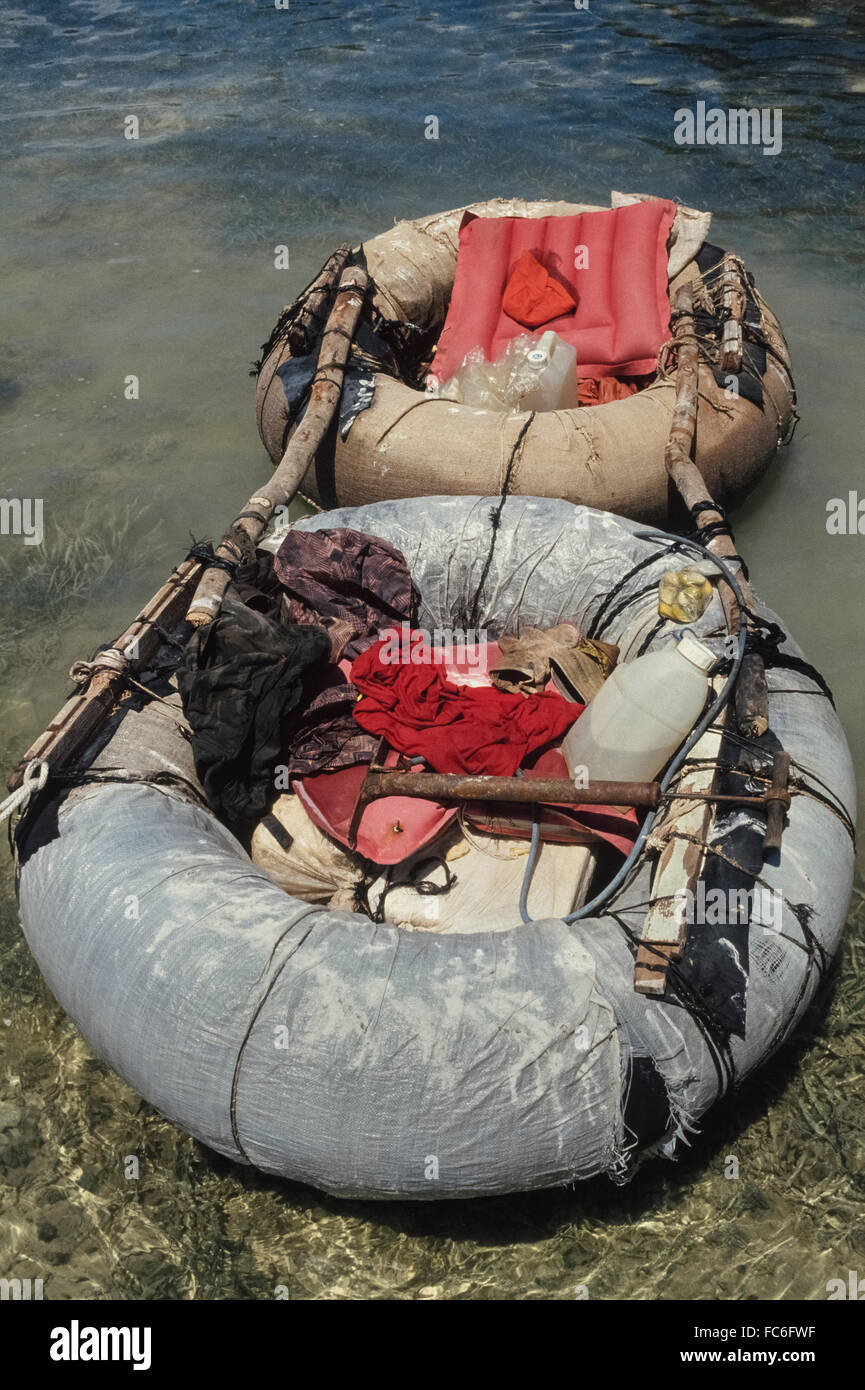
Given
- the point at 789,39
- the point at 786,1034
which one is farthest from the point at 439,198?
the point at 786,1034

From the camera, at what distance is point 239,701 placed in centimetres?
366

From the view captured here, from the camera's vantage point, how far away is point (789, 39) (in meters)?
11.9

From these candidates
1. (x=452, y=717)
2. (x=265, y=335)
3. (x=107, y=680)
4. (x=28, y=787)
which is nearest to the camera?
(x=28, y=787)

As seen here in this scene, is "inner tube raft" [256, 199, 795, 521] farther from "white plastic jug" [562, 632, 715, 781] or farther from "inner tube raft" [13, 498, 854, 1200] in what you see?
"inner tube raft" [13, 498, 854, 1200]

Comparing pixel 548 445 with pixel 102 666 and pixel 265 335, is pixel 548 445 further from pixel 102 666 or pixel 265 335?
pixel 265 335

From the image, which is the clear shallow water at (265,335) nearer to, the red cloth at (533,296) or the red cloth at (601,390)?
the red cloth at (601,390)

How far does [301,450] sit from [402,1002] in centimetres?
293

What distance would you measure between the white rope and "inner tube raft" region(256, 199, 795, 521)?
245 cm

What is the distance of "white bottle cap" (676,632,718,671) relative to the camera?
10.9 feet

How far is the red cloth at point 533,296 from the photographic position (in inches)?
242

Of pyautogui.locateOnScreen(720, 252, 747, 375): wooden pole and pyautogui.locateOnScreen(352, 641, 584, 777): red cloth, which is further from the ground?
pyautogui.locateOnScreen(720, 252, 747, 375): wooden pole
